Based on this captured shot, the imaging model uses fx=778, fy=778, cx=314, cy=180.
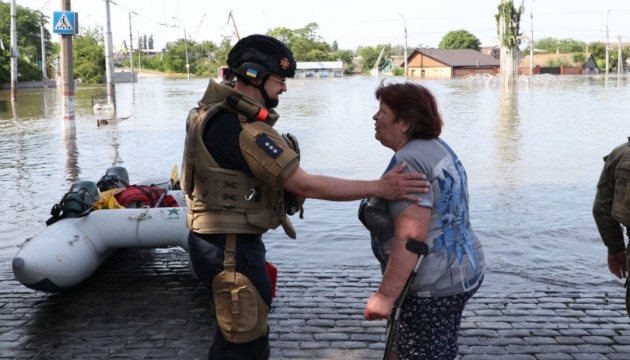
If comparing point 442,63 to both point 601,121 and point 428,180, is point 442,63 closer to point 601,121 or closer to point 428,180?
point 601,121

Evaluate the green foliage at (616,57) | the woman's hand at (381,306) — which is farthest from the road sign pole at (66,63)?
the green foliage at (616,57)

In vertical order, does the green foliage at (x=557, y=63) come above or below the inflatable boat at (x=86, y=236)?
above

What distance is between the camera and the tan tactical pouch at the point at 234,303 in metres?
3.60

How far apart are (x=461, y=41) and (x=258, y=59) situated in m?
159

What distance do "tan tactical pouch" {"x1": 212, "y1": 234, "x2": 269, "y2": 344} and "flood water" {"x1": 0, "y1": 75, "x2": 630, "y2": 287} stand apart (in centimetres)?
450

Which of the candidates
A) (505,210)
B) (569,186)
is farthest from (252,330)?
(569,186)

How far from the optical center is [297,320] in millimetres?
6121

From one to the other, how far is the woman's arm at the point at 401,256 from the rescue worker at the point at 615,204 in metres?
1.25

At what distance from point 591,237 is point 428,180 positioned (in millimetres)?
6916

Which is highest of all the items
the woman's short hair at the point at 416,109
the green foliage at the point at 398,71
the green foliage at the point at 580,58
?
the green foliage at the point at 580,58

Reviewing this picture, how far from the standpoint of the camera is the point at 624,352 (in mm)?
5293

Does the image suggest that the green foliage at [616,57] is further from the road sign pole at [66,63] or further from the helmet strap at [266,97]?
the helmet strap at [266,97]

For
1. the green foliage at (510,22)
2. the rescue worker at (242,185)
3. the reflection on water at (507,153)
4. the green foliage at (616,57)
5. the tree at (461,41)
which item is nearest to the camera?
the rescue worker at (242,185)

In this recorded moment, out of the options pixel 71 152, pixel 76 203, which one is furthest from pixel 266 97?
pixel 71 152
